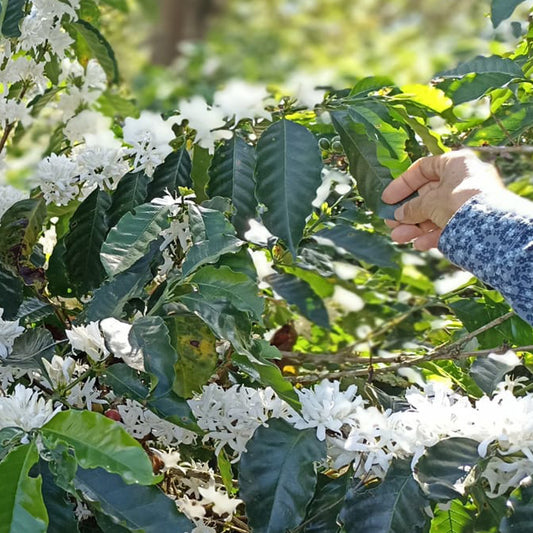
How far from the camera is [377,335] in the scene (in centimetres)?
145

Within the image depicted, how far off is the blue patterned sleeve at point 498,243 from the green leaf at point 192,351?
0.27m

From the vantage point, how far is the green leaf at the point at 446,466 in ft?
2.35

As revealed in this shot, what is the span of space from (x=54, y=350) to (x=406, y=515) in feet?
1.28

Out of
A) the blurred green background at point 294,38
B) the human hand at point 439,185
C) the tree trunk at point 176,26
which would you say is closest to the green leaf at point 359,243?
the human hand at point 439,185

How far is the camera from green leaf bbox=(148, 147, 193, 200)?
38.0 inches

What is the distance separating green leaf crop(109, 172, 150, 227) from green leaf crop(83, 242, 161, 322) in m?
0.12

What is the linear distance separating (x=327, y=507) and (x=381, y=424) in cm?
9

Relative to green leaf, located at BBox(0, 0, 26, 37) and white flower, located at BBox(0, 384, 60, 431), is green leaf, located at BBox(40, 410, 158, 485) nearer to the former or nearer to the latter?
white flower, located at BBox(0, 384, 60, 431)

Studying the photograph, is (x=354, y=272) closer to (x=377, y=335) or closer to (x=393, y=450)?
(x=377, y=335)

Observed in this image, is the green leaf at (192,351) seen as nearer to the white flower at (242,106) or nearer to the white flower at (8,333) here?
the white flower at (8,333)

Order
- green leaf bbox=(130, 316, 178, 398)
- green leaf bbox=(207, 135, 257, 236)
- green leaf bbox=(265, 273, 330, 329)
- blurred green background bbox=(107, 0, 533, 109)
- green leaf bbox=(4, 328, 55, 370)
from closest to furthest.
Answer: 1. green leaf bbox=(130, 316, 178, 398)
2. green leaf bbox=(4, 328, 55, 370)
3. green leaf bbox=(207, 135, 257, 236)
4. green leaf bbox=(265, 273, 330, 329)
5. blurred green background bbox=(107, 0, 533, 109)

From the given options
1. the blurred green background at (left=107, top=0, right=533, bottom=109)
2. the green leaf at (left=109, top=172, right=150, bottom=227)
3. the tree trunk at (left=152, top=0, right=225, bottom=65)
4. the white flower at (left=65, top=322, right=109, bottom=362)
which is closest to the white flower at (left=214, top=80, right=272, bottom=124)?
the green leaf at (left=109, top=172, right=150, bottom=227)

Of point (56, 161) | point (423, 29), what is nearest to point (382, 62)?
point (423, 29)

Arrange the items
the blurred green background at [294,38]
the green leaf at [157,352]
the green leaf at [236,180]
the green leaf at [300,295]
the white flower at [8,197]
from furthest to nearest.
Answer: the blurred green background at [294,38]
the green leaf at [300,295]
the white flower at [8,197]
the green leaf at [236,180]
the green leaf at [157,352]
